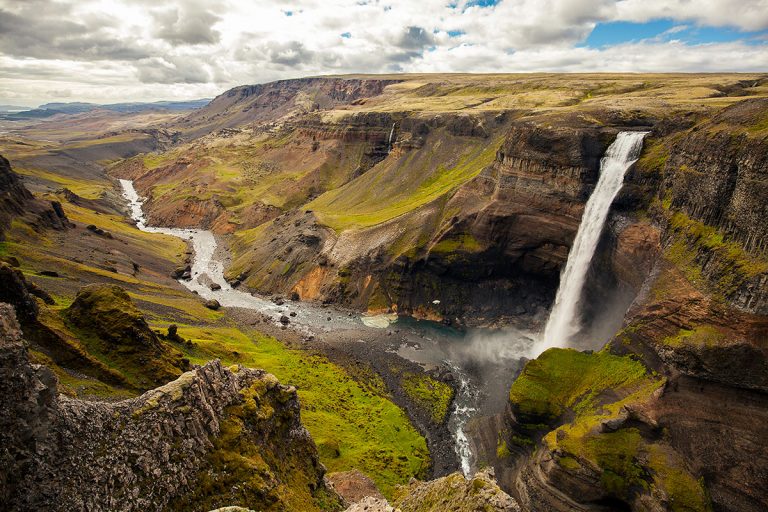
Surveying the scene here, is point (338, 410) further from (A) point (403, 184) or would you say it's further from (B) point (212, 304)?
(A) point (403, 184)

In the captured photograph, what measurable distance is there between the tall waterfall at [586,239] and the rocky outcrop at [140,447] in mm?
48506

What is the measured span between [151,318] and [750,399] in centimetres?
6437

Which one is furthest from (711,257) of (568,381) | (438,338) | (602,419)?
(438,338)

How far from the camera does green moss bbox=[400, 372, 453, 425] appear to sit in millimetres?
53747

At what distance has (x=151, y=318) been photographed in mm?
62250

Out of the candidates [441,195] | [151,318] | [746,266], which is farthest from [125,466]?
[441,195]

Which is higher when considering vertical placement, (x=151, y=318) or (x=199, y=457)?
(x=199, y=457)

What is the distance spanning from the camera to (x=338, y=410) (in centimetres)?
5153

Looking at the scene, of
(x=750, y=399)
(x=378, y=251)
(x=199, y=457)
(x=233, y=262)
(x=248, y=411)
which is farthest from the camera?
(x=233, y=262)

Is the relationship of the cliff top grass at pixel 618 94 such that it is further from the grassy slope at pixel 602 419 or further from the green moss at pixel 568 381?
the grassy slope at pixel 602 419

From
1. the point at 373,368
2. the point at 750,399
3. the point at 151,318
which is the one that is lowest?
the point at 373,368

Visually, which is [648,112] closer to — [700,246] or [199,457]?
[700,246]

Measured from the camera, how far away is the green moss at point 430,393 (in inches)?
2116

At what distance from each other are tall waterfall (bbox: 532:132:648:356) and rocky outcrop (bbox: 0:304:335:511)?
4851 centimetres
